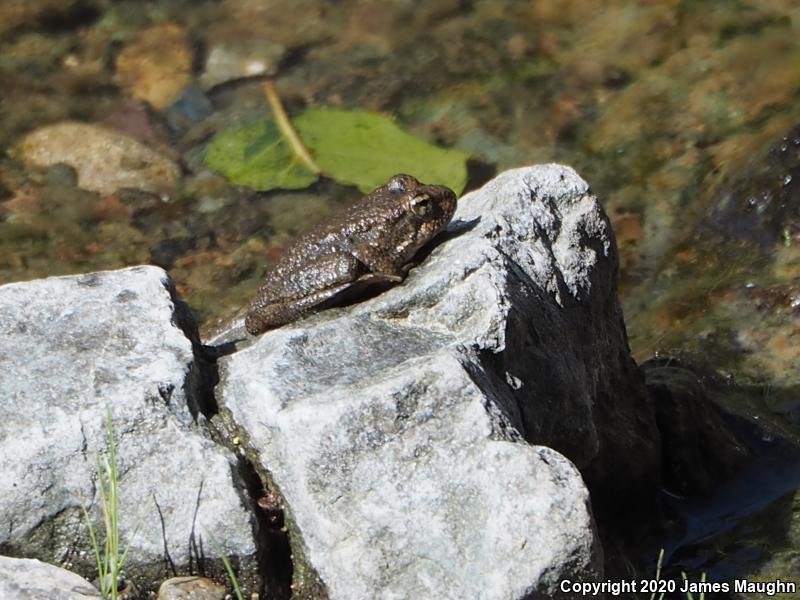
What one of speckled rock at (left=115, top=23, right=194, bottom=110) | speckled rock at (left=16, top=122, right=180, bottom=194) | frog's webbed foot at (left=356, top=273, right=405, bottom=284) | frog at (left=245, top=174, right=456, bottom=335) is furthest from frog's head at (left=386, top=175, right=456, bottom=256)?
speckled rock at (left=115, top=23, right=194, bottom=110)

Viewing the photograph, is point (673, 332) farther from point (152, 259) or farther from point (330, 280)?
point (152, 259)

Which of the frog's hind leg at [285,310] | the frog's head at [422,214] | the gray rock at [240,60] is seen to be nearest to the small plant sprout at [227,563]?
the frog's hind leg at [285,310]

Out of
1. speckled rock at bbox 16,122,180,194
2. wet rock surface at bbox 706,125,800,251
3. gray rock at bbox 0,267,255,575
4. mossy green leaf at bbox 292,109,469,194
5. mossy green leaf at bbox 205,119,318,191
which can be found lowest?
speckled rock at bbox 16,122,180,194

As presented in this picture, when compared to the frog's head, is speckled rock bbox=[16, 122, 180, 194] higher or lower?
lower

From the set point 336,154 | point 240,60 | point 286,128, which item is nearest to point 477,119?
point 336,154

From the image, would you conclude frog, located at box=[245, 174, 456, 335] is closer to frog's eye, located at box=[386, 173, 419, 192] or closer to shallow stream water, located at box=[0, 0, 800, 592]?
frog's eye, located at box=[386, 173, 419, 192]

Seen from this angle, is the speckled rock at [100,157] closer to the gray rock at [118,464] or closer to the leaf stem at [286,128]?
the leaf stem at [286,128]

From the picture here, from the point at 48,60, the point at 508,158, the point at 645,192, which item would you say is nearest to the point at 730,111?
the point at 645,192
